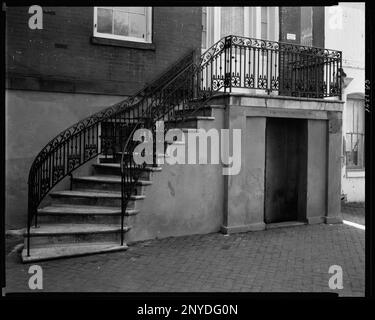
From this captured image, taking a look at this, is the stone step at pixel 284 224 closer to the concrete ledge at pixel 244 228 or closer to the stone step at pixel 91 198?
the concrete ledge at pixel 244 228

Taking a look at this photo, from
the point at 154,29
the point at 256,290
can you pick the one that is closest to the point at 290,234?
the point at 256,290

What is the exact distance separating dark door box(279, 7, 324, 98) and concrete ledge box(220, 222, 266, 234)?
2886 millimetres

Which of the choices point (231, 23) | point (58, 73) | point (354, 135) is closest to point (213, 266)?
→ point (58, 73)

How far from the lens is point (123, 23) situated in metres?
8.00

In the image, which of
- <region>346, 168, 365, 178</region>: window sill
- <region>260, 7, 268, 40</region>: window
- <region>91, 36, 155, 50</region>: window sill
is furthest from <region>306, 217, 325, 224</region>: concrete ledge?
<region>91, 36, 155, 50</region>: window sill

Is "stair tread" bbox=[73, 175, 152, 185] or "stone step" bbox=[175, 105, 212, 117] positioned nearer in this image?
"stair tread" bbox=[73, 175, 152, 185]

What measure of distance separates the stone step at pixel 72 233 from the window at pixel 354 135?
304 inches

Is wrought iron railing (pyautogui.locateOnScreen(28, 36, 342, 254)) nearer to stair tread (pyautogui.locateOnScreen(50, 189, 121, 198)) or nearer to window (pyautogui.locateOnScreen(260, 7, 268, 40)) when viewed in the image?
stair tread (pyautogui.locateOnScreen(50, 189, 121, 198))

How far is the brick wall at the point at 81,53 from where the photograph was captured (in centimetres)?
705

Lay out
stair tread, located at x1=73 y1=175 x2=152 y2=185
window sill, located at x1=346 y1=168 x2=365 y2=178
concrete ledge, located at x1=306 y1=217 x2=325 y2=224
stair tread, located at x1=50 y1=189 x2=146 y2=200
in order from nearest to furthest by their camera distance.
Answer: stair tread, located at x1=50 y1=189 x2=146 y2=200 < stair tread, located at x1=73 y1=175 x2=152 y2=185 < concrete ledge, located at x1=306 y1=217 x2=325 y2=224 < window sill, located at x1=346 y1=168 x2=365 y2=178

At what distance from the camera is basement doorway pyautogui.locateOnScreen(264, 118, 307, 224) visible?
26.1 feet

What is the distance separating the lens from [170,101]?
25.5 feet
